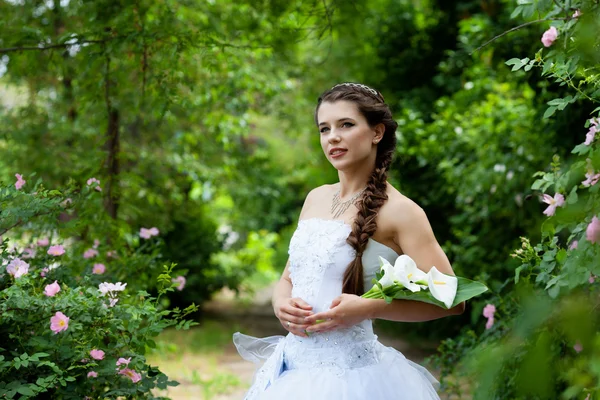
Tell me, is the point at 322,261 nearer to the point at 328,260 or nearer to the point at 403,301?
the point at 328,260

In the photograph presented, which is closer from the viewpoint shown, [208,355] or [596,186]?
[596,186]

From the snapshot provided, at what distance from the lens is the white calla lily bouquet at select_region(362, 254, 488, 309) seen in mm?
2021

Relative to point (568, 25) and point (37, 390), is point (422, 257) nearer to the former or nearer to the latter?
point (568, 25)

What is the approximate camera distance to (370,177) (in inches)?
93.4

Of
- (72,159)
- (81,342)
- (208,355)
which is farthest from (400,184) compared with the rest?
(81,342)

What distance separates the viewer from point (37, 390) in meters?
2.39

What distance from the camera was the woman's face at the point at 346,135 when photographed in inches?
A: 90.7

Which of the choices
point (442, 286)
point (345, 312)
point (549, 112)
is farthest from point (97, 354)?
point (549, 112)

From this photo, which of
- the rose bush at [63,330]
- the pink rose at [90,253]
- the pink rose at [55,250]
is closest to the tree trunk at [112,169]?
the pink rose at [90,253]

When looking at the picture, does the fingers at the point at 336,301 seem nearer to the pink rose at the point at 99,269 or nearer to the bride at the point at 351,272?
Answer: the bride at the point at 351,272

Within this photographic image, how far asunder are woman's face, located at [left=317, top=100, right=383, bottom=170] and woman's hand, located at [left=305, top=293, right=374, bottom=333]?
0.48 m

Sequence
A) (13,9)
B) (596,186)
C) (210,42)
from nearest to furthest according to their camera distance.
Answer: (596,186)
(210,42)
(13,9)

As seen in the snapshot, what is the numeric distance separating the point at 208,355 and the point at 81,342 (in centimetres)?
489

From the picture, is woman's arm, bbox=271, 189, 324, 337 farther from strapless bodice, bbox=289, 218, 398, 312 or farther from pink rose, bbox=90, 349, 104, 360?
pink rose, bbox=90, 349, 104, 360
